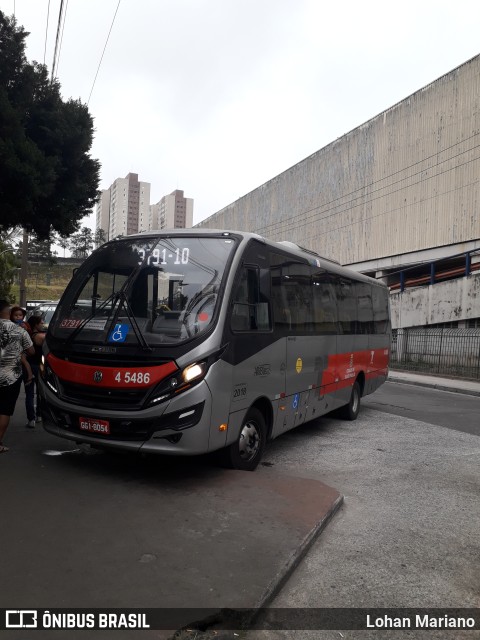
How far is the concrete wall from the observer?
2473 centimetres

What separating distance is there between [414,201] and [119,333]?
3064 cm

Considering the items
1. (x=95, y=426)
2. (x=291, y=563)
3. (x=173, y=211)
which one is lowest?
(x=291, y=563)

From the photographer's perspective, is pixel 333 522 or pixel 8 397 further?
pixel 8 397

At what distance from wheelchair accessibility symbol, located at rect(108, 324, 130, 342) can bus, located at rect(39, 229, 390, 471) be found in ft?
0.04

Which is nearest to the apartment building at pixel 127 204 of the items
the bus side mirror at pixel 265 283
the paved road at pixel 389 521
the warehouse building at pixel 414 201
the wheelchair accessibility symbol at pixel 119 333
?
the warehouse building at pixel 414 201

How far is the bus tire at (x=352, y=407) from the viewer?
10062mm

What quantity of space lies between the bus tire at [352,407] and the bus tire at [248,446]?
4.05 meters

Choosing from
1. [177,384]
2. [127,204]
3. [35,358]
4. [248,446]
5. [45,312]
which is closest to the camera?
[177,384]

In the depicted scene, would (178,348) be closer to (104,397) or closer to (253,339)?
(104,397)

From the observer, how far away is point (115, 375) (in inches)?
207

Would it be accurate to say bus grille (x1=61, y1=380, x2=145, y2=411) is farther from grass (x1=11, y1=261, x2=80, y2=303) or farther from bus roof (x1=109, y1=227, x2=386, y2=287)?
grass (x1=11, y1=261, x2=80, y2=303)

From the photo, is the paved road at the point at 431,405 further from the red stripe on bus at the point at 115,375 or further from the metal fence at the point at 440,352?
the red stripe on bus at the point at 115,375

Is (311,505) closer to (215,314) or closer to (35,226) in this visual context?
Answer: (215,314)

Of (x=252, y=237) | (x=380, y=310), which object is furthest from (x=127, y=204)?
(x=252, y=237)
